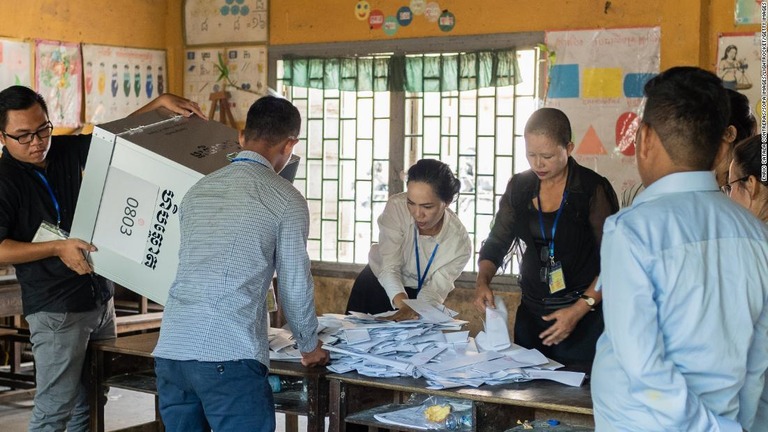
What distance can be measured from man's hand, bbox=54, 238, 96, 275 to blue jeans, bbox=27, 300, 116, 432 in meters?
0.29

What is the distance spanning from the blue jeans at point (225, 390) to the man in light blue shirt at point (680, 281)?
3.44ft

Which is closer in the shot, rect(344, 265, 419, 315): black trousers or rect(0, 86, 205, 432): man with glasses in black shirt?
rect(0, 86, 205, 432): man with glasses in black shirt

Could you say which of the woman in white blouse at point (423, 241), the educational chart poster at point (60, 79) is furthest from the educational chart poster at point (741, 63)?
the educational chart poster at point (60, 79)

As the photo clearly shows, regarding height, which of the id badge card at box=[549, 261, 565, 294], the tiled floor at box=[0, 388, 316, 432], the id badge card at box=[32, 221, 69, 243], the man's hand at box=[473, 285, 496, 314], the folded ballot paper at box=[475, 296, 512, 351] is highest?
the id badge card at box=[32, 221, 69, 243]

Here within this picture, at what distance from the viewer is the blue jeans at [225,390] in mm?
2520

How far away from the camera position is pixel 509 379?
278 cm

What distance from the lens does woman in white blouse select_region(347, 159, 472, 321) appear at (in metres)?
3.75

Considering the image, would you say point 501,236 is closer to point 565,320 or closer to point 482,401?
point 565,320

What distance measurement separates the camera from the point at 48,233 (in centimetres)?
323

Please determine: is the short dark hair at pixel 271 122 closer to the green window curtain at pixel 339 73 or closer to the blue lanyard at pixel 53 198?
the blue lanyard at pixel 53 198

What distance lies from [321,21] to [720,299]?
5.50 metres

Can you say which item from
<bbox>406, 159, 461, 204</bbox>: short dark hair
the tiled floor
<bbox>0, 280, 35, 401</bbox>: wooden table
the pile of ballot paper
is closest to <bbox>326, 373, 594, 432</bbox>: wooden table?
the pile of ballot paper

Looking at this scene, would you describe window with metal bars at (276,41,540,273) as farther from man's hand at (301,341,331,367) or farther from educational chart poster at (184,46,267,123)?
man's hand at (301,341,331,367)

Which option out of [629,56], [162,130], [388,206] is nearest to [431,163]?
[388,206]
